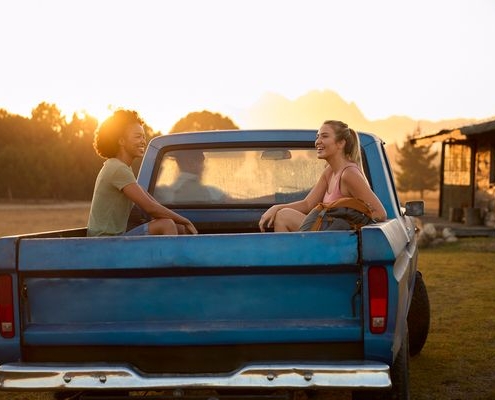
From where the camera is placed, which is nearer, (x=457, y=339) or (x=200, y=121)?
(x=457, y=339)

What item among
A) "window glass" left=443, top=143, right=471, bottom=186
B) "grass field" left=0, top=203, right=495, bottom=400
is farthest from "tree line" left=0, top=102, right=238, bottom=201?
"grass field" left=0, top=203, right=495, bottom=400

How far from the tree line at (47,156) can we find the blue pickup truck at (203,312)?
195ft

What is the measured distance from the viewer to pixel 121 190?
4.38m

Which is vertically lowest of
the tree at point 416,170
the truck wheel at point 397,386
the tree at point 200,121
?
the tree at point 416,170

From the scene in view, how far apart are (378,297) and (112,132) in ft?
7.29

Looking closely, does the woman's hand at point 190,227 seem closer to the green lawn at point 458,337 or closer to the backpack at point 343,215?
the backpack at point 343,215

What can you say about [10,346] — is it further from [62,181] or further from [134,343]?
[62,181]

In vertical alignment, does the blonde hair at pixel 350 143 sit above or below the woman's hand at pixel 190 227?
above

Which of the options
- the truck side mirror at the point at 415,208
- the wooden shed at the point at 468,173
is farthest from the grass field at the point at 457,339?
the wooden shed at the point at 468,173

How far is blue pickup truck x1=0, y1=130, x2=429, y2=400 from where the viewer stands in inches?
122

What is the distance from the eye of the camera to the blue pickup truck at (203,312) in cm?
309

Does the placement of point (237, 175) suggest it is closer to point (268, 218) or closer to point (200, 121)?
point (268, 218)

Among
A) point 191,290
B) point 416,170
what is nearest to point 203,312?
point 191,290

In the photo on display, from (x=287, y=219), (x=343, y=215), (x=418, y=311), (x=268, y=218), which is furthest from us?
(x=418, y=311)
